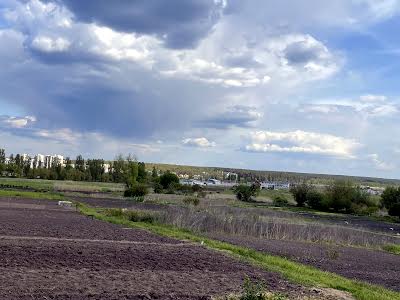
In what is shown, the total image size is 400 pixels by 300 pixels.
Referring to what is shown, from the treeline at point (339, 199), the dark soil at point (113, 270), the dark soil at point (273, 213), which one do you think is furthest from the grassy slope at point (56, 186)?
the dark soil at point (113, 270)

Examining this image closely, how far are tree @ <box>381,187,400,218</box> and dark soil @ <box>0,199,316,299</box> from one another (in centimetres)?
7172

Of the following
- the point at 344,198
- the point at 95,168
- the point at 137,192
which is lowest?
the point at 137,192

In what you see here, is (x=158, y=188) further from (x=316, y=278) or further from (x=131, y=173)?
(x=316, y=278)

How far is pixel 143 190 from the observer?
78688mm

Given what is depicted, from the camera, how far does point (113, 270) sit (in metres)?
13.3

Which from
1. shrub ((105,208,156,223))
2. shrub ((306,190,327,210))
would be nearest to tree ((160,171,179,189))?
shrub ((306,190,327,210))

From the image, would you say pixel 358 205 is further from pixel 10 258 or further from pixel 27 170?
pixel 27 170

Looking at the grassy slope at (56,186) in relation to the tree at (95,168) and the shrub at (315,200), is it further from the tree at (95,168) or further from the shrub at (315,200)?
the tree at (95,168)

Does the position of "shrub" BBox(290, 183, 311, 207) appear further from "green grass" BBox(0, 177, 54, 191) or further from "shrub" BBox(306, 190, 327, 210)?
"green grass" BBox(0, 177, 54, 191)

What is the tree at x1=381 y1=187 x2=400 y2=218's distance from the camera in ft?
281

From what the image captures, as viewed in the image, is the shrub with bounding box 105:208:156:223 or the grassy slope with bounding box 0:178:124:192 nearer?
the shrub with bounding box 105:208:156:223

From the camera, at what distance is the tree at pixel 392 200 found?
281 feet

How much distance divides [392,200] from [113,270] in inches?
3191

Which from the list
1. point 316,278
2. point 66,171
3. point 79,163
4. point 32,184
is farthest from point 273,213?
point 79,163
